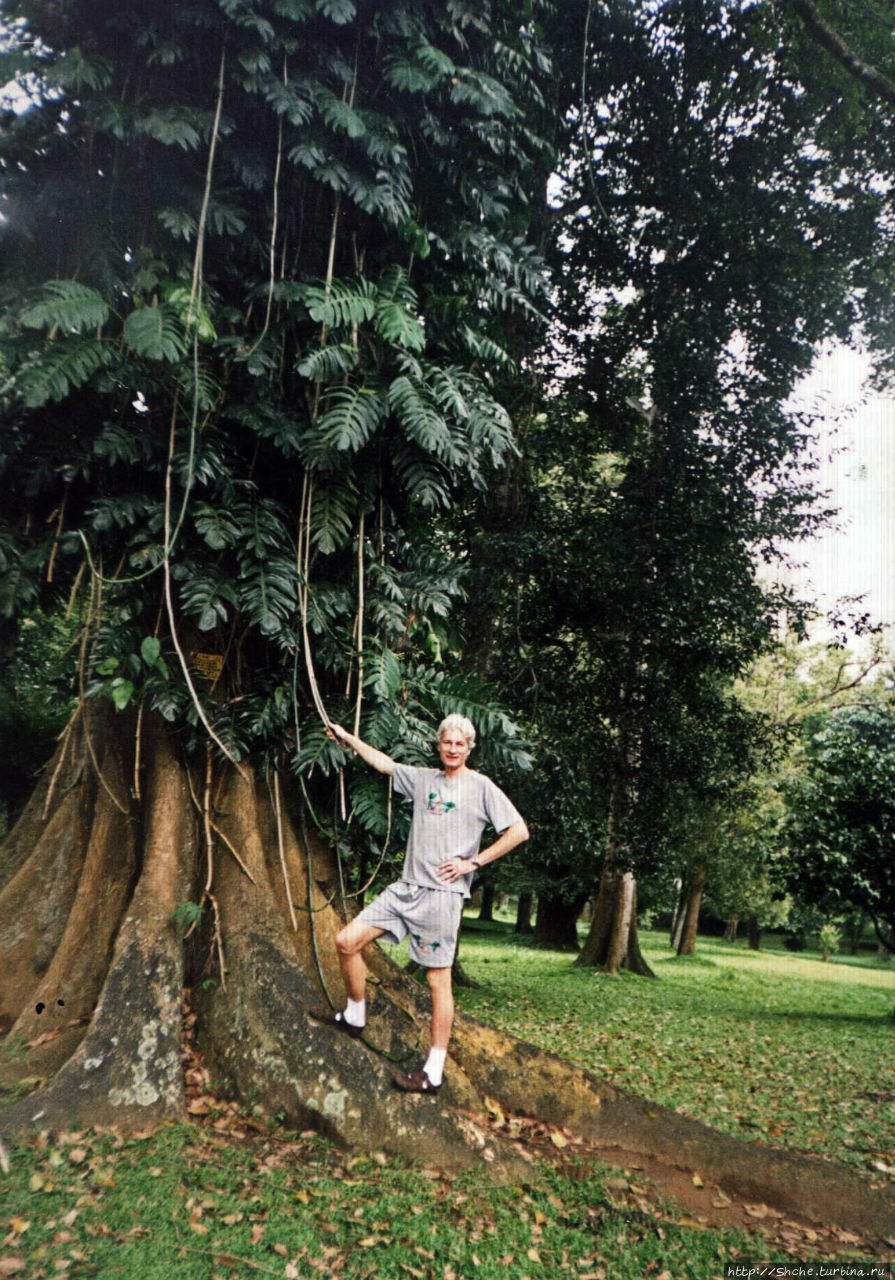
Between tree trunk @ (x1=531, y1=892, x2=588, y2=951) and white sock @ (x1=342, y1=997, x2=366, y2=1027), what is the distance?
20444 mm

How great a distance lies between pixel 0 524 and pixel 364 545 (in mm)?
2281

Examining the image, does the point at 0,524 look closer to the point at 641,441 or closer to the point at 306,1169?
the point at 306,1169

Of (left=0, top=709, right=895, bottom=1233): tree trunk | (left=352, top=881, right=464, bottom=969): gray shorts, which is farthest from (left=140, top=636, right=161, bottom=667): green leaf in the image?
(left=352, top=881, right=464, bottom=969): gray shorts

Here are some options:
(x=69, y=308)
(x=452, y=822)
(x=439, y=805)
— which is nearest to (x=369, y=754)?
(x=439, y=805)

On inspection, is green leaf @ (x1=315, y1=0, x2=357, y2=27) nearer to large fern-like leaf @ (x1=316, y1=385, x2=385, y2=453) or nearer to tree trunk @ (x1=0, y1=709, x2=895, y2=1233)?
large fern-like leaf @ (x1=316, y1=385, x2=385, y2=453)

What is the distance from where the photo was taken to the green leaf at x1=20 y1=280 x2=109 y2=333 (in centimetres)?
476

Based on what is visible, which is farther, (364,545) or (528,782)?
(528,782)

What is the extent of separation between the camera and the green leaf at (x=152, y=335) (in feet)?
16.0

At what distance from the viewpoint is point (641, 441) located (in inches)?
433

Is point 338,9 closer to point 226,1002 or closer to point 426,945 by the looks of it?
point 426,945

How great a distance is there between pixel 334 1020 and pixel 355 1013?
145 mm

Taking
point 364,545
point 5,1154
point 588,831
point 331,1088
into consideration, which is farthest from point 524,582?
point 5,1154

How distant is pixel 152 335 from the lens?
4.89m

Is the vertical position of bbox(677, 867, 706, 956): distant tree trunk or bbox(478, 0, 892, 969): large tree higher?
bbox(478, 0, 892, 969): large tree
